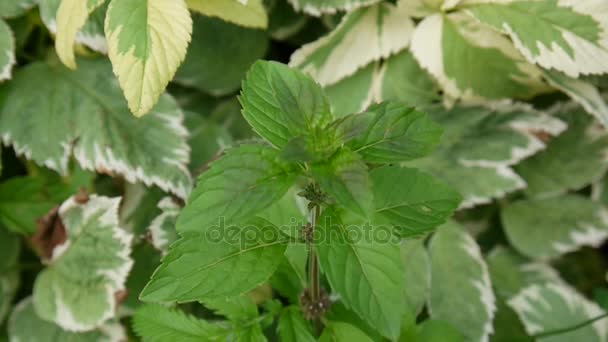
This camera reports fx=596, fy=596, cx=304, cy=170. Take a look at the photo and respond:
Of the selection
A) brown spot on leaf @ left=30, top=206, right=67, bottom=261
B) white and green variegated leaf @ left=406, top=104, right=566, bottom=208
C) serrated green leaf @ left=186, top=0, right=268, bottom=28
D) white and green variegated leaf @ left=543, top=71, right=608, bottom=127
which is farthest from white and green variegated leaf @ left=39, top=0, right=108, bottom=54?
white and green variegated leaf @ left=543, top=71, right=608, bottom=127

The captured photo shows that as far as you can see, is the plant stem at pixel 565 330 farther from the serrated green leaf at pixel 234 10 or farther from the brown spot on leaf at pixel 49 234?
the brown spot on leaf at pixel 49 234

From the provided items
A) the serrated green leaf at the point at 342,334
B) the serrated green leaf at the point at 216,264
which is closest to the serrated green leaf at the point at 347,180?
the serrated green leaf at the point at 216,264

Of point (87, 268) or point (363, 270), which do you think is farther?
point (87, 268)

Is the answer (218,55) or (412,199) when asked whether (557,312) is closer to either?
(412,199)

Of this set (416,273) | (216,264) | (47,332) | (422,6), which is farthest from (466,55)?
(47,332)

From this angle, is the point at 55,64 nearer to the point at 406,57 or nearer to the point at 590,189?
the point at 406,57
